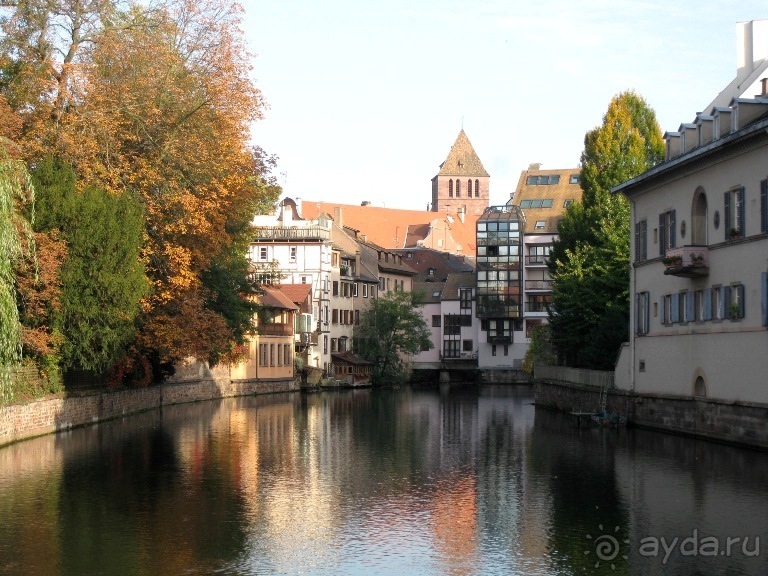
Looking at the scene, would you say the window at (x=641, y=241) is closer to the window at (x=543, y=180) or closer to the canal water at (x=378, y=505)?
the canal water at (x=378, y=505)

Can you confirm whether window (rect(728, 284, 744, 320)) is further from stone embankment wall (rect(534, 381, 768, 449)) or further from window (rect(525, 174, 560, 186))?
window (rect(525, 174, 560, 186))

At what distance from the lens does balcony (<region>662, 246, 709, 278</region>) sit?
3606 cm

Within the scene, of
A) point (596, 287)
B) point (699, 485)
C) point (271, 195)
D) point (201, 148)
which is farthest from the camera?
point (596, 287)

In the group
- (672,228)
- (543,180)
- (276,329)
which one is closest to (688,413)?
(672,228)

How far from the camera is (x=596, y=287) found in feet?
174

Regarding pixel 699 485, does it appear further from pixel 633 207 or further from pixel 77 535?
pixel 633 207

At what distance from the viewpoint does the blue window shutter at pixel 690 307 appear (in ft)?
123

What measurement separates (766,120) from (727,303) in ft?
19.8

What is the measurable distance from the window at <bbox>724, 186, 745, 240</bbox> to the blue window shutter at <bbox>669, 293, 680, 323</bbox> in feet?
15.6

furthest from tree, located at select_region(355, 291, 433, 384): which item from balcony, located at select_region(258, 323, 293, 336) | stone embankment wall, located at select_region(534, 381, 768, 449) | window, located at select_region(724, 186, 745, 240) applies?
window, located at select_region(724, 186, 745, 240)

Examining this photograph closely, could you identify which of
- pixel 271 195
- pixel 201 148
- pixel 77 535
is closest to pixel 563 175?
pixel 271 195

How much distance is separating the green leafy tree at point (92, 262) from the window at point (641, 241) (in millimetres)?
18402

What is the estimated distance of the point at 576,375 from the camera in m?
49.7

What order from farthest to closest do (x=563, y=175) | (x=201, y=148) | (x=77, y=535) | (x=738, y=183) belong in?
(x=563, y=175), (x=201, y=148), (x=738, y=183), (x=77, y=535)
